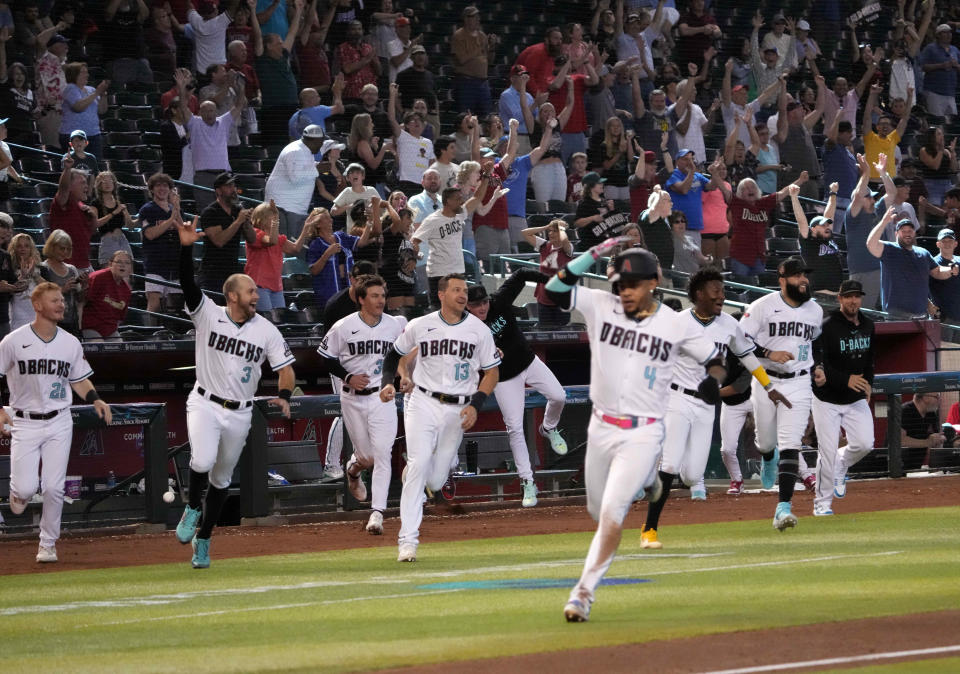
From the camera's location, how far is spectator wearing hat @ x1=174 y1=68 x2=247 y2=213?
59.3 ft

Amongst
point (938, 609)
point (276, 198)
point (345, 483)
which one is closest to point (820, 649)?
point (938, 609)

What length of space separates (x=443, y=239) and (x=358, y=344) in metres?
3.44

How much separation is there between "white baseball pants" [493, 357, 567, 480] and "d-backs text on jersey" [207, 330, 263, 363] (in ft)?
15.1

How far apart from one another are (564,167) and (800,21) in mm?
7271

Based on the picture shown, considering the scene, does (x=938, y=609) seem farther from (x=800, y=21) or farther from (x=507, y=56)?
(x=800, y=21)

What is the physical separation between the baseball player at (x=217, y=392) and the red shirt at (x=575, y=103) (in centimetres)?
1094

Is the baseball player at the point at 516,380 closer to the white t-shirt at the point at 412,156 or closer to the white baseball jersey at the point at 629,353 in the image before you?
the white t-shirt at the point at 412,156

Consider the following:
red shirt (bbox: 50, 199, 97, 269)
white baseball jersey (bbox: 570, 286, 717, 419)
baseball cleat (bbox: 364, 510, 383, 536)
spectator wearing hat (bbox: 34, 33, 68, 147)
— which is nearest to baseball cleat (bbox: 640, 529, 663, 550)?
baseball cleat (bbox: 364, 510, 383, 536)

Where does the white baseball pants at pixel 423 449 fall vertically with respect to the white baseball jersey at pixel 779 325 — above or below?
below

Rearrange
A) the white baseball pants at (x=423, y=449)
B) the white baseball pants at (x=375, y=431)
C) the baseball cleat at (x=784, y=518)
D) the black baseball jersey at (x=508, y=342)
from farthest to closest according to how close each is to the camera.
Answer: the black baseball jersey at (x=508, y=342), the white baseball pants at (x=375, y=431), the baseball cleat at (x=784, y=518), the white baseball pants at (x=423, y=449)

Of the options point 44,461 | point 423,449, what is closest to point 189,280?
point 423,449

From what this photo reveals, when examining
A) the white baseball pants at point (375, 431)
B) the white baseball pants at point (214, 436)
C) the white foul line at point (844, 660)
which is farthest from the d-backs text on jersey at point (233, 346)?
the white foul line at point (844, 660)

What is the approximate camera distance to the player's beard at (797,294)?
13335mm

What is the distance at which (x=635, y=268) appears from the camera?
7859 mm
